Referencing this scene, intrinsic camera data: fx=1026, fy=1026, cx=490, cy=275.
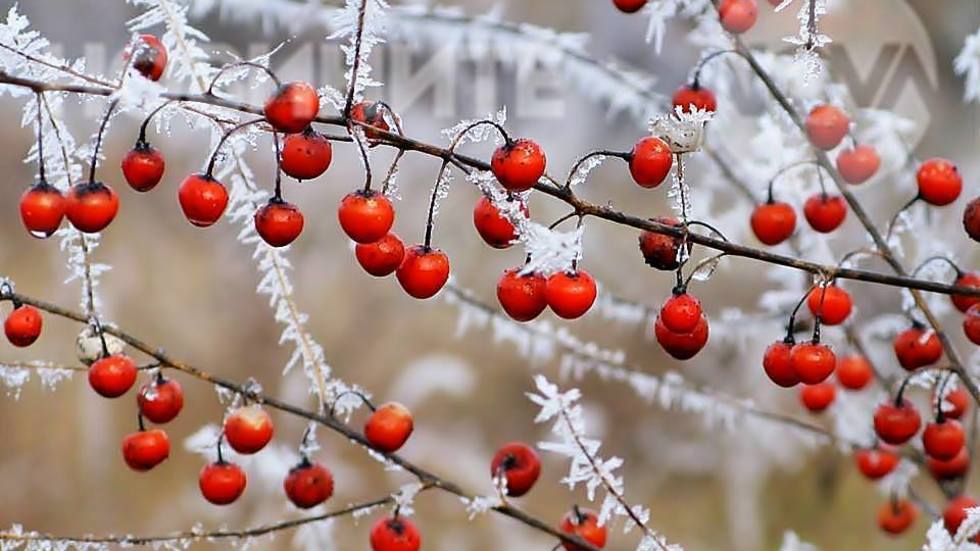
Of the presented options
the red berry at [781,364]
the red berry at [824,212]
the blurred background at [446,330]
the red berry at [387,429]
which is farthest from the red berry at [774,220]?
the blurred background at [446,330]

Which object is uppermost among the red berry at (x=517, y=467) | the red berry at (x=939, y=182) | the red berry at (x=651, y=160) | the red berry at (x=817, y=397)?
the red berry at (x=939, y=182)

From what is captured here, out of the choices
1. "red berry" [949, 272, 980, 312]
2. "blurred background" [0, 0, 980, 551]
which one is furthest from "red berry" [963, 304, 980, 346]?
"blurred background" [0, 0, 980, 551]

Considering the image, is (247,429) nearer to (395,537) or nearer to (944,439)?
(395,537)

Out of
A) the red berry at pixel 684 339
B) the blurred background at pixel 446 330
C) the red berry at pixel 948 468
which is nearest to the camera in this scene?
the red berry at pixel 684 339

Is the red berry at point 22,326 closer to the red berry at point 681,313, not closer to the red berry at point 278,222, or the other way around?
the red berry at point 278,222

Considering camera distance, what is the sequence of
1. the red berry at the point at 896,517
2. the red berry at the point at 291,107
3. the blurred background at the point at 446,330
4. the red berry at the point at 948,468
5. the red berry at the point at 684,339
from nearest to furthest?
the red berry at the point at 291,107 < the red berry at the point at 684,339 < the red berry at the point at 948,468 < the red berry at the point at 896,517 < the blurred background at the point at 446,330

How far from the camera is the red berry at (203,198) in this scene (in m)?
0.45

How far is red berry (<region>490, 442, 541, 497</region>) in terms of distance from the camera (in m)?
0.64

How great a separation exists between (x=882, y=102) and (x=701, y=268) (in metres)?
1.03

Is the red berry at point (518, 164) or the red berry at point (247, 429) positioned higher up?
the red berry at point (518, 164)

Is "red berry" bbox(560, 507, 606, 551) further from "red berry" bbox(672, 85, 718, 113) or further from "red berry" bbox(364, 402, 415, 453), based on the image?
"red berry" bbox(672, 85, 718, 113)

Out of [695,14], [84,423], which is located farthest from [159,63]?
[84,423]

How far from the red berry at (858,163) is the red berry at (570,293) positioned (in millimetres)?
309

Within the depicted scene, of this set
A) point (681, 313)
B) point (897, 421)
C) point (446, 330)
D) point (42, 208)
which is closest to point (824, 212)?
point (897, 421)
